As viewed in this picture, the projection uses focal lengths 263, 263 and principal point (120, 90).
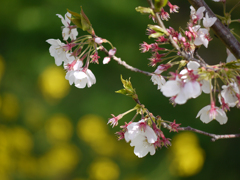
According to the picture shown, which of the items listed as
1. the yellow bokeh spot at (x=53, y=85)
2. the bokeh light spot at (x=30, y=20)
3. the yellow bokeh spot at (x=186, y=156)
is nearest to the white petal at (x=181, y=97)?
the yellow bokeh spot at (x=186, y=156)

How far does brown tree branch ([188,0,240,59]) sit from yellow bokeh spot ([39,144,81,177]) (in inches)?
58.1

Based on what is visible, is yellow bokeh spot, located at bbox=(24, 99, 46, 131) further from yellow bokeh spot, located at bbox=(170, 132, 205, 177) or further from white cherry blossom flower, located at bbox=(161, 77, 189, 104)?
white cherry blossom flower, located at bbox=(161, 77, 189, 104)

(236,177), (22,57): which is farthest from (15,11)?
(236,177)

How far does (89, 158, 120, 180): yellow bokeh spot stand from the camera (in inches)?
69.4

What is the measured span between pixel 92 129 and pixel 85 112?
15cm

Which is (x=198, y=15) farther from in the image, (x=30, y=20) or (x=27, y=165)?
(x=30, y=20)

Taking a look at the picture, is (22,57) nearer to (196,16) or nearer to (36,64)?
(36,64)

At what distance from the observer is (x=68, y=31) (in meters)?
0.53

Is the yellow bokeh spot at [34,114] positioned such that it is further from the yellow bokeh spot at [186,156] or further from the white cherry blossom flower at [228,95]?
the white cherry blossom flower at [228,95]

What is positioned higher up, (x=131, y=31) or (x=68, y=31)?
(x=68, y=31)

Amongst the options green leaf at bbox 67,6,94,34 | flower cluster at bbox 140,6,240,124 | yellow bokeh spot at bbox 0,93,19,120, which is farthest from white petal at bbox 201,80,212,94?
yellow bokeh spot at bbox 0,93,19,120

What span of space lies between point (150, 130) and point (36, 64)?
5.43ft

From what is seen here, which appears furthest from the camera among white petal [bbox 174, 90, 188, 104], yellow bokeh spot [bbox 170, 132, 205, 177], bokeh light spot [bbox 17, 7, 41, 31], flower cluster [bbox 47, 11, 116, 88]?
bokeh light spot [bbox 17, 7, 41, 31]

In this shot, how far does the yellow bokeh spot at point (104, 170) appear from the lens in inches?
69.4
